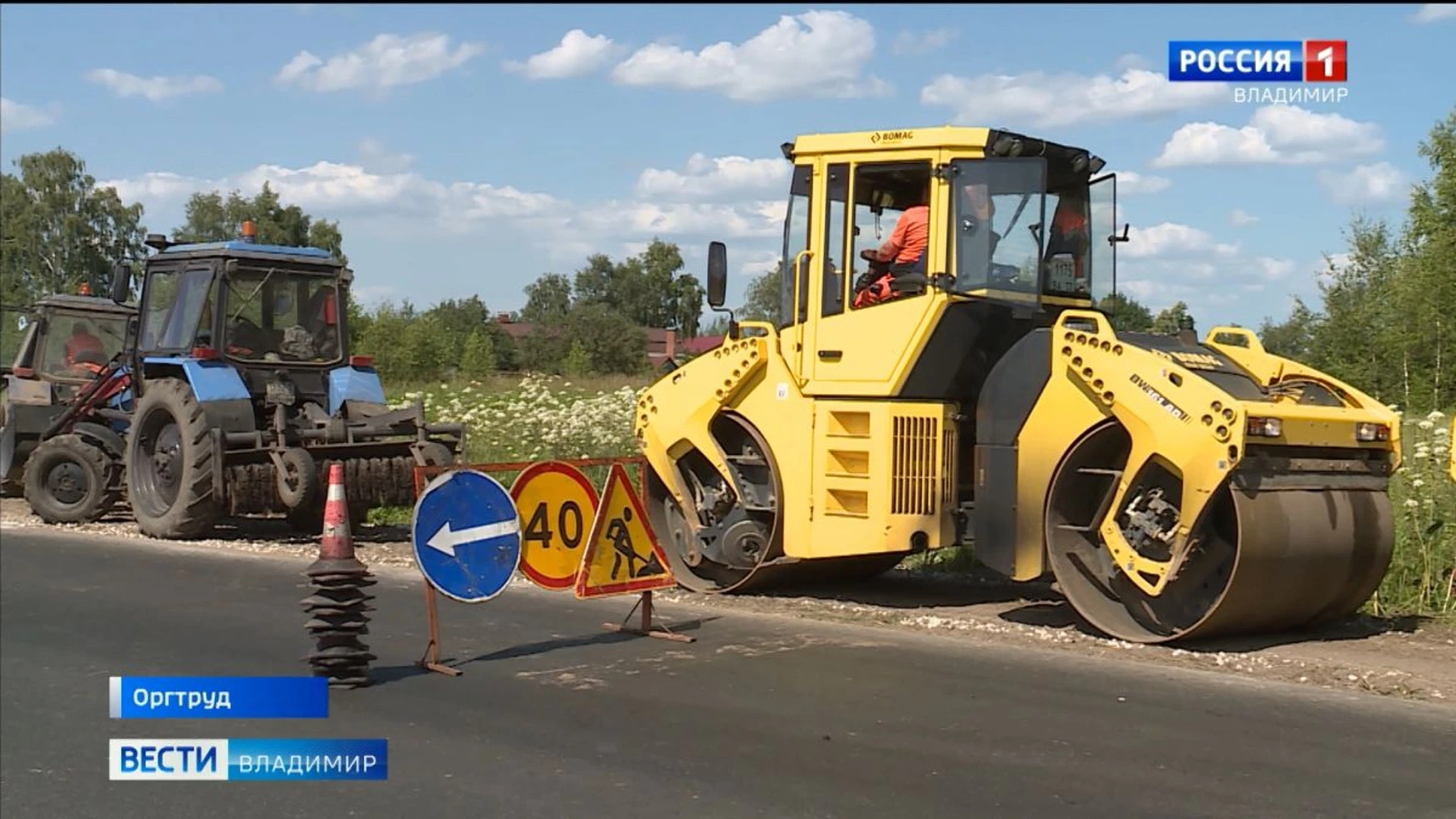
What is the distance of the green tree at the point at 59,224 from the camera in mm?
52656

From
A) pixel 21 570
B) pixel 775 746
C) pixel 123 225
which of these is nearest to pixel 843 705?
pixel 775 746

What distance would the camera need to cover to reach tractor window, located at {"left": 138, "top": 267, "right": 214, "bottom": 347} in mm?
14469

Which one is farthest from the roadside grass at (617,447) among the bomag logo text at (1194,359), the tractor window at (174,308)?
the tractor window at (174,308)

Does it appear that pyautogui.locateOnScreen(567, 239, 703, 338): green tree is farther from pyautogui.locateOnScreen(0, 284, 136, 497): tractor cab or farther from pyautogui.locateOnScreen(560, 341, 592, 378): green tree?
pyautogui.locateOnScreen(0, 284, 136, 497): tractor cab

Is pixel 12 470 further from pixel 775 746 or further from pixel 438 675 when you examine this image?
pixel 775 746

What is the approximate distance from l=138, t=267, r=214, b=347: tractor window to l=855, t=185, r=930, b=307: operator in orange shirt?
7.57m

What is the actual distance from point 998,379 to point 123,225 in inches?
2181

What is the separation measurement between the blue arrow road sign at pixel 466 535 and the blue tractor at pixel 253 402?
5360mm

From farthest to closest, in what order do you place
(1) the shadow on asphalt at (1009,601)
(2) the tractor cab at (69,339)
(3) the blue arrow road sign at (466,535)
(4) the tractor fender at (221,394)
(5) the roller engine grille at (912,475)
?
1. (2) the tractor cab at (69,339)
2. (4) the tractor fender at (221,394)
3. (5) the roller engine grille at (912,475)
4. (1) the shadow on asphalt at (1009,601)
5. (3) the blue arrow road sign at (466,535)

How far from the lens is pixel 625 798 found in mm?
5602

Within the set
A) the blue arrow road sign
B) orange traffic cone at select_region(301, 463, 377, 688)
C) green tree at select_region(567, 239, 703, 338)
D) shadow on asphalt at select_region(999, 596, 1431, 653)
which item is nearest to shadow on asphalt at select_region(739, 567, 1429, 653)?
shadow on asphalt at select_region(999, 596, 1431, 653)

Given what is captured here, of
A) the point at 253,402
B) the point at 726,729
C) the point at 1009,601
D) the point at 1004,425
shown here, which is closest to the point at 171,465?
the point at 253,402

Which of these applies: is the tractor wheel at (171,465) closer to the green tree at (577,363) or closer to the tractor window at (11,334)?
the tractor window at (11,334)

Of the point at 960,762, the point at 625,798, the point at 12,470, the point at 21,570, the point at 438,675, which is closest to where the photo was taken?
the point at 625,798
